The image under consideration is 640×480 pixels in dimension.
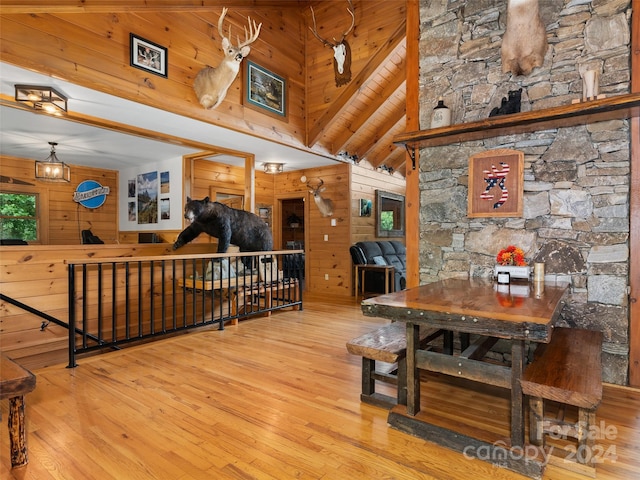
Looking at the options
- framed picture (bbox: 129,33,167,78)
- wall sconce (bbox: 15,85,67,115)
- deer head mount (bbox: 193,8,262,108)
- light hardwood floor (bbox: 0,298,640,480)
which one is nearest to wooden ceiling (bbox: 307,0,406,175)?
deer head mount (bbox: 193,8,262,108)

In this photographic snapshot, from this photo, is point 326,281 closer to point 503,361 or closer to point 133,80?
point 503,361

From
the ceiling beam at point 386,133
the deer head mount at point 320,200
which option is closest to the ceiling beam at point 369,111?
the ceiling beam at point 386,133

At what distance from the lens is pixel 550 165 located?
2902mm

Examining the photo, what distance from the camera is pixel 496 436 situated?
5.95ft

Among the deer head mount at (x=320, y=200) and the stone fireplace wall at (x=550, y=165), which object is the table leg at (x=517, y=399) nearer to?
the stone fireplace wall at (x=550, y=165)

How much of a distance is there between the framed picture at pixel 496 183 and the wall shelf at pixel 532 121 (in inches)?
7.8

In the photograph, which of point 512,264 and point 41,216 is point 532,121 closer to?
point 512,264

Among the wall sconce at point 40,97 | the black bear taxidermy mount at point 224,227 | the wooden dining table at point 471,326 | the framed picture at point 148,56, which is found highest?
the framed picture at point 148,56

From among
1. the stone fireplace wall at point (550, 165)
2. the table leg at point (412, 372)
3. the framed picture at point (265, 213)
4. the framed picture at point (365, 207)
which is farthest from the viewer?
the framed picture at point (265, 213)

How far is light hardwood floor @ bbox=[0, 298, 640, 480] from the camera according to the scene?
166 centimetres

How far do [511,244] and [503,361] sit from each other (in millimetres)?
1035

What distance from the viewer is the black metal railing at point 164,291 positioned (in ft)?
11.6

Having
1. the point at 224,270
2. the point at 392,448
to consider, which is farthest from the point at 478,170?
the point at 224,270

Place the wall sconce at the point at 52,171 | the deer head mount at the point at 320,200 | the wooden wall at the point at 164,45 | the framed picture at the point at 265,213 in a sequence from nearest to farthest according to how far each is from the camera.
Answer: the wooden wall at the point at 164,45 < the wall sconce at the point at 52,171 < the deer head mount at the point at 320,200 < the framed picture at the point at 265,213
